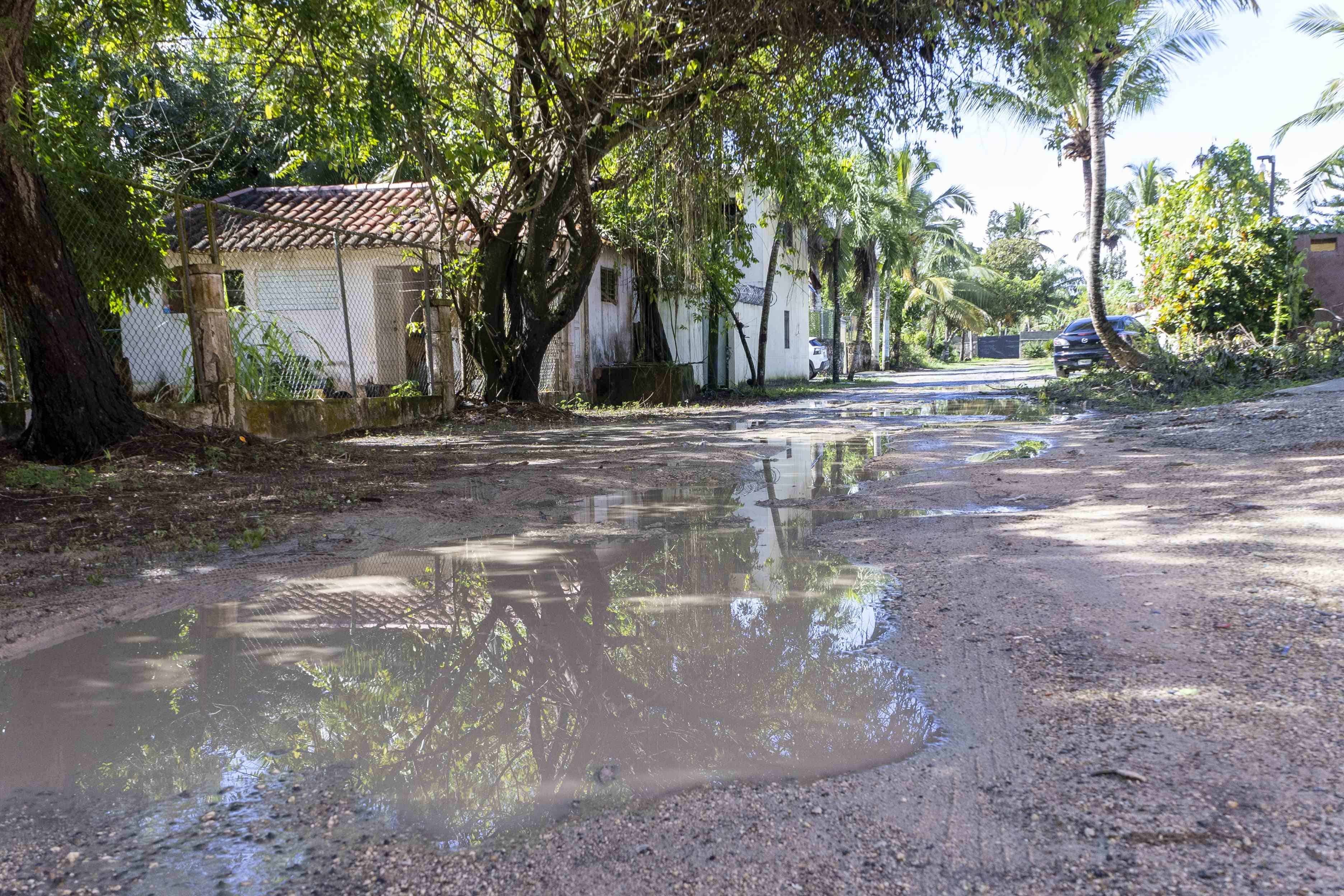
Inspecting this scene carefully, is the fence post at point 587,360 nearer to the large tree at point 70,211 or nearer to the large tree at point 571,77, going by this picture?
the large tree at point 571,77

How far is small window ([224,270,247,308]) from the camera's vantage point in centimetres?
1593

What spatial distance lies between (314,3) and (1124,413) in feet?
34.4

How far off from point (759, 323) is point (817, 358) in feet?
36.4

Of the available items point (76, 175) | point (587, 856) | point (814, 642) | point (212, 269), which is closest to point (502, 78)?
point (212, 269)

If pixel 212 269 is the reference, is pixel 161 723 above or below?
below

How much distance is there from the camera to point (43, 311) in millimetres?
6855

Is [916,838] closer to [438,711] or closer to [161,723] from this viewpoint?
[438,711]

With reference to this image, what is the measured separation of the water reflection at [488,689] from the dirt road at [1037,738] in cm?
15

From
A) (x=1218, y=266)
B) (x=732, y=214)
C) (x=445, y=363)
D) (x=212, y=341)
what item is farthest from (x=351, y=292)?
(x=1218, y=266)

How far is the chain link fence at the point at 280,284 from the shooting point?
8.22 meters

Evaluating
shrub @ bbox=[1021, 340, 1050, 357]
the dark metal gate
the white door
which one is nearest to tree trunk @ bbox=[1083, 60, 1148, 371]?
the white door

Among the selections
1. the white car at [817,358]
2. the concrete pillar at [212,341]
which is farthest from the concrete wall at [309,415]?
the white car at [817,358]

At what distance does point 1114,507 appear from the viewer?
5121 millimetres

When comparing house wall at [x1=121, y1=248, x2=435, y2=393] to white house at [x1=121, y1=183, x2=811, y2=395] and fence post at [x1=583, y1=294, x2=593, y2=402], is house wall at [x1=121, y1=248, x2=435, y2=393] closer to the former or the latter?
white house at [x1=121, y1=183, x2=811, y2=395]
